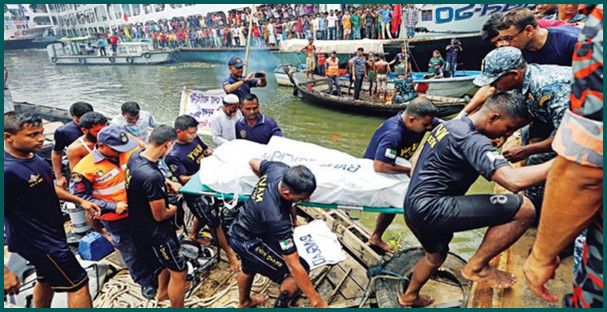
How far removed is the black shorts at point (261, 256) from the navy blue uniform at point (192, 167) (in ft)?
3.63

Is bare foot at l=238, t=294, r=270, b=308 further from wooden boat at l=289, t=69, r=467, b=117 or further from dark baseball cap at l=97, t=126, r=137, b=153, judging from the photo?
wooden boat at l=289, t=69, r=467, b=117

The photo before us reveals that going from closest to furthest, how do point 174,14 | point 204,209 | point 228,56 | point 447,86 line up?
1. point 204,209
2. point 447,86
3. point 228,56
4. point 174,14

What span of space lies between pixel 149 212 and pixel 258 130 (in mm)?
1947

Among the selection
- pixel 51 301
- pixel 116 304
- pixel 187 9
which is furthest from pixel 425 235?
pixel 187 9

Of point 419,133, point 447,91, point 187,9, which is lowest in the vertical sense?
point 447,91

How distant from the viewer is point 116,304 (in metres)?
3.73

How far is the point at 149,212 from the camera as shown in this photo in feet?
10.6

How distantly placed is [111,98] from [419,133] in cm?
1991

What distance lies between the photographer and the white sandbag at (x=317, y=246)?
336cm

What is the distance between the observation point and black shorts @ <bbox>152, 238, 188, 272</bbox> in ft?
10.9

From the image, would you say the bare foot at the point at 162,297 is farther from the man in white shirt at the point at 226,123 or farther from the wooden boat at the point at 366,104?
the wooden boat at the point at 366,104

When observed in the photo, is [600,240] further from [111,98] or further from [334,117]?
[111,98]

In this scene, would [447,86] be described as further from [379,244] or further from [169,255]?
[169,255]

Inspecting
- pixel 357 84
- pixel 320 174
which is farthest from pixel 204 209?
pixel 357 84
